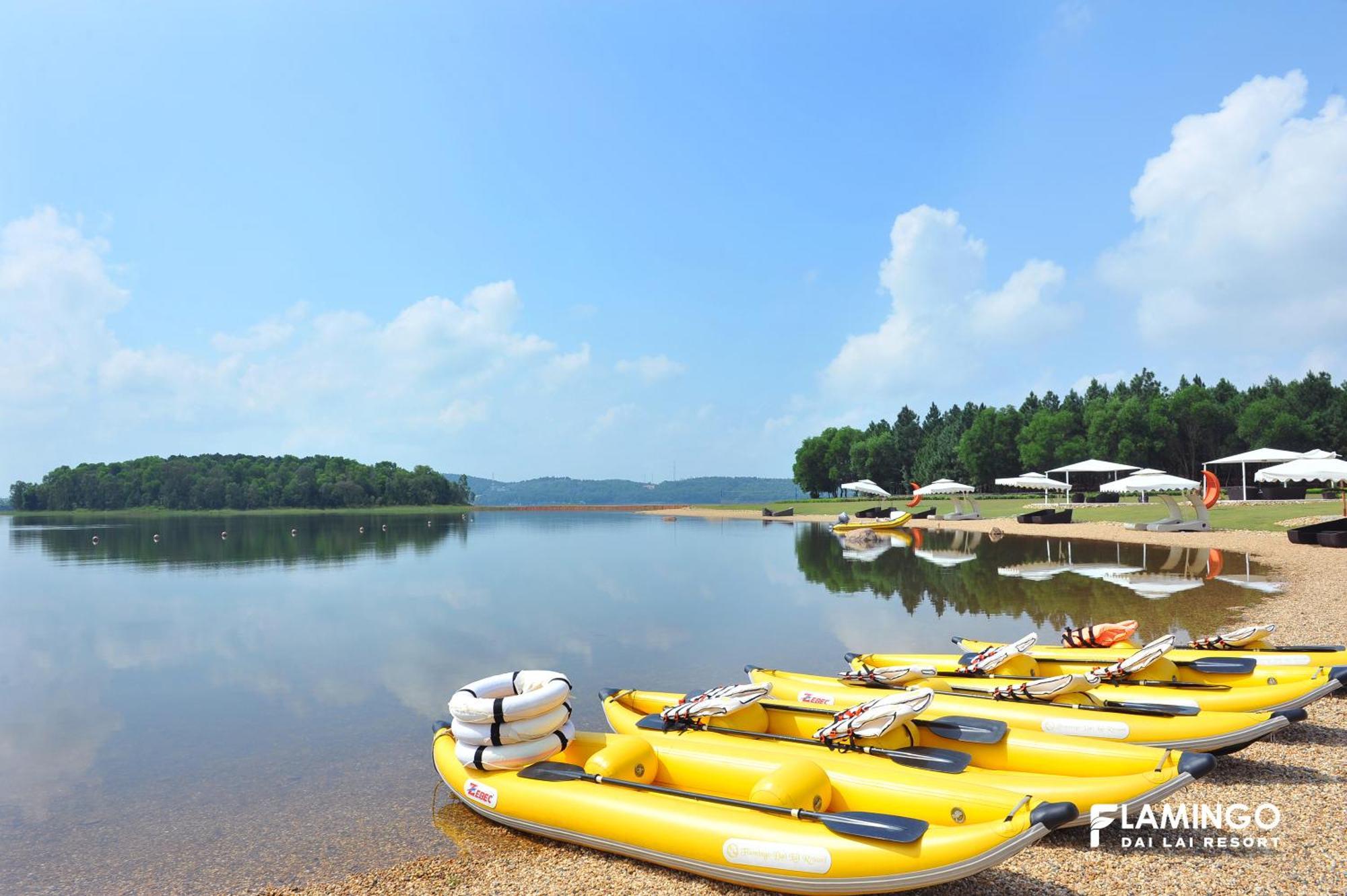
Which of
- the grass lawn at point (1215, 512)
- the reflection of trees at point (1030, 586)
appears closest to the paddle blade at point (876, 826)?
the reflection of trees at point (1030, 586)

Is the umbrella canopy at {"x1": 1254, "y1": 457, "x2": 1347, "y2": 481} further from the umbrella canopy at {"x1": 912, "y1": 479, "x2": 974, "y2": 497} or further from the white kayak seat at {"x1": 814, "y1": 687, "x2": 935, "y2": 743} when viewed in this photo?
the white kayak seat at {"x1": 814, "y1": 687, "x2": 935, "y2": 743}

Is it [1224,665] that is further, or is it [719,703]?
[1224,665]

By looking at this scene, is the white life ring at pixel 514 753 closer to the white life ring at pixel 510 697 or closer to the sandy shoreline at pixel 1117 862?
the white life ring at pixel 510 697

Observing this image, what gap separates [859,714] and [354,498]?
121074 mm

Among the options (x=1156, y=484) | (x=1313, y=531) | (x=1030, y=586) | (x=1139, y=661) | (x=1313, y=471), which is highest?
(x=1313, y=471)

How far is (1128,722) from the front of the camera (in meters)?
7.21

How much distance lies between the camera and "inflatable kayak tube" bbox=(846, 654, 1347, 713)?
749 centimetres

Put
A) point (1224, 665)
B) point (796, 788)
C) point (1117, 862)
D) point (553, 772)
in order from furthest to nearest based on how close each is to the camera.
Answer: point (1224, 665), point (553, 772), point (796, 788), point (1117, 862)

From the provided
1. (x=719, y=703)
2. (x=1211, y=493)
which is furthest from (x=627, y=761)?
(x=1211, y=493)

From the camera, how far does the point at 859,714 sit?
6.66 meters

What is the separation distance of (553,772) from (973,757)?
3.68m

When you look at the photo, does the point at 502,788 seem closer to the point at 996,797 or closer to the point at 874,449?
the point at 996,797

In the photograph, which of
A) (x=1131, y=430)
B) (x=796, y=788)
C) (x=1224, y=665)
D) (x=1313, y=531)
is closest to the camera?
(x=796, y=788)

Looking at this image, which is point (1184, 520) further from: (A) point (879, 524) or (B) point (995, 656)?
(B) point (995, 656)
